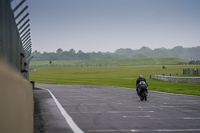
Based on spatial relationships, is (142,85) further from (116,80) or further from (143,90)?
(116,80)

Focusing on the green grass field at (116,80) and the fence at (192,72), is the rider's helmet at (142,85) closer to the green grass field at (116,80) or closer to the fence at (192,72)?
the green grass field at (116,80)

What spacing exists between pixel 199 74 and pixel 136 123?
48657 millimetres

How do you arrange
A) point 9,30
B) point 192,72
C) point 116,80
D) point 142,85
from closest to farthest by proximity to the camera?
point 9,30 → point 142,85 → point 116,80 → point 192,72

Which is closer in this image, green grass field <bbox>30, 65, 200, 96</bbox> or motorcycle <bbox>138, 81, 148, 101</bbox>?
motorcycle <bbox>138, 81, 148, 101</bbox>

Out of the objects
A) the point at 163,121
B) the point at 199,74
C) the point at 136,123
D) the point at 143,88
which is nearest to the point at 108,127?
the point at 136,123

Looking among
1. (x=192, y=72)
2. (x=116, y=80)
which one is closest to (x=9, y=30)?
(x=116, y=80)

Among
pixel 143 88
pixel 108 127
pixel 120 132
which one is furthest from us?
pixel 143 88

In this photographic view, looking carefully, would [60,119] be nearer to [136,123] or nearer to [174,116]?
[136,123]

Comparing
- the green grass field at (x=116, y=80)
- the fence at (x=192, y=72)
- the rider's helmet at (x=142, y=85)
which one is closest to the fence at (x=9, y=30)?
the rider's helmet at (x=142, y=85)

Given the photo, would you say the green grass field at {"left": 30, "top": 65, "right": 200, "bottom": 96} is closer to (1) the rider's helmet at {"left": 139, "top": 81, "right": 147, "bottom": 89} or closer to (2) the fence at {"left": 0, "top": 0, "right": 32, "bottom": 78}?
(1) the rider's helmet at {"left": 139, "top": 81, "right": 147, "bottom": 89}

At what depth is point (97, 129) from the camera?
1014 centimetres

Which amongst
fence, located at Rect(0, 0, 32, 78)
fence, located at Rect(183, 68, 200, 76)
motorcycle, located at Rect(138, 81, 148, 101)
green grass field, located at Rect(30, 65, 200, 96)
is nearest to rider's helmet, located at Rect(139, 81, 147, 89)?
motorcycle, located at Rect(138, 81, 148, 101)

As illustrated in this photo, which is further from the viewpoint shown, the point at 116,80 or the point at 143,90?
the point at 116,80

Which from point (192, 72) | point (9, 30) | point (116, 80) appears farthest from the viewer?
point (192, 72)
